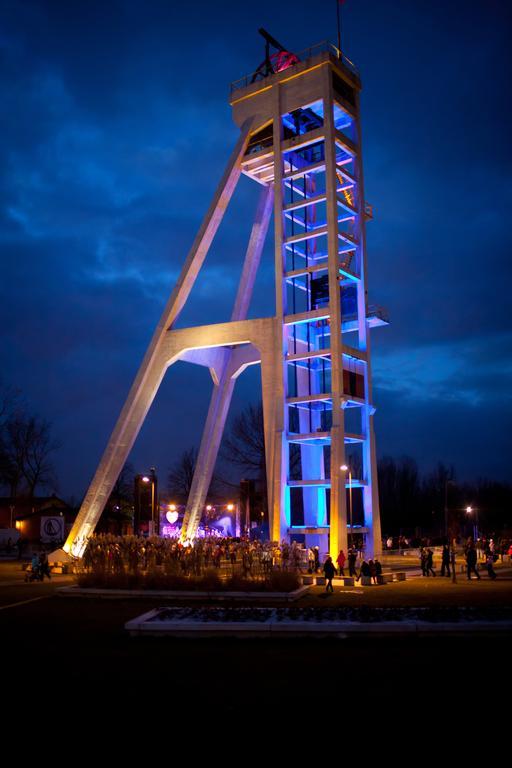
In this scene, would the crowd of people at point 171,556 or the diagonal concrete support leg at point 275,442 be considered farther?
the diagonal concrete support leg at point 275,442

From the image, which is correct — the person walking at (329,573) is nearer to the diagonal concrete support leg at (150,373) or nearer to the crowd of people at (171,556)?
the crowd of people at (171,556)

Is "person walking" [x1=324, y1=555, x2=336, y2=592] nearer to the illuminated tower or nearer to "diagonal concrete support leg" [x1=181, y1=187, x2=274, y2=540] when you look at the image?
the illuminated tower

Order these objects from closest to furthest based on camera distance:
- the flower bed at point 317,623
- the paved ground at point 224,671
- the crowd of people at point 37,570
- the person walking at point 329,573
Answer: the paved ground at point 224,671 < the flower bed at point 317,623 < the person walking at point 329,573 < the crowd of people at point 37,570

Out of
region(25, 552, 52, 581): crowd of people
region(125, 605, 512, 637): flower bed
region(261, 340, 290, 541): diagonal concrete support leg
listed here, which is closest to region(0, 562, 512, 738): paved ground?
region(125, 605, 512, 637): flower bed

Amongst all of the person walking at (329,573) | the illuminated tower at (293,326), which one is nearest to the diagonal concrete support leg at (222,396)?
the illuminated tower at (293,326)

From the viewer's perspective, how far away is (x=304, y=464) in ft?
144

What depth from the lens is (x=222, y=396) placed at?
154 ft

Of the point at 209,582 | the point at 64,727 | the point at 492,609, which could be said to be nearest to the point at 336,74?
the point at 209,582

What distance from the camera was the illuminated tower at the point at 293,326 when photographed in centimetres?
3809

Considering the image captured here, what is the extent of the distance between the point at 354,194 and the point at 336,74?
6.92 meters

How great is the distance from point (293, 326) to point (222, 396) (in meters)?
7.15

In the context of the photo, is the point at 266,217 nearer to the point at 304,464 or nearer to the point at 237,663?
the point at 304,464

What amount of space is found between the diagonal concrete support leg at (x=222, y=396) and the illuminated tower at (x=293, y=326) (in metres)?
0.09

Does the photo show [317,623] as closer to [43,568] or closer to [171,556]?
[171,556]
